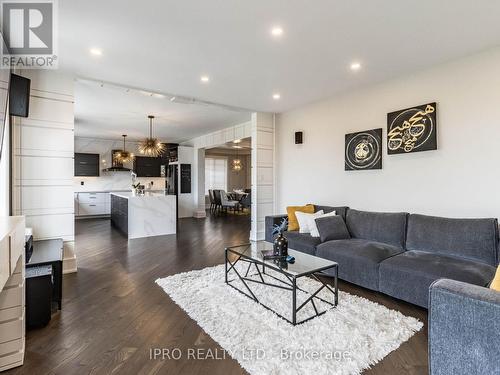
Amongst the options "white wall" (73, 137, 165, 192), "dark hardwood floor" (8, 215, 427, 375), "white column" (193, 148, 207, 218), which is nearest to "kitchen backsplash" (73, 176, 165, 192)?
"white wall" (73, 137, 165, 192)

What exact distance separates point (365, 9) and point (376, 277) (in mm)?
2551

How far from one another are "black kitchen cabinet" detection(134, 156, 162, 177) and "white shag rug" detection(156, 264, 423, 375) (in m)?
6.95

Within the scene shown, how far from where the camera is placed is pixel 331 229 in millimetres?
3648

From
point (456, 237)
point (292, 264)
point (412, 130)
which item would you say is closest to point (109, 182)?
point (292, 264)

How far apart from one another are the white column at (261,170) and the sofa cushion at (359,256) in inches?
89.0

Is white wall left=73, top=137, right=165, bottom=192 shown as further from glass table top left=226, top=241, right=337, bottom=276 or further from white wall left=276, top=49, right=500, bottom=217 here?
glass table top left=226, top=241, right=337, bottom=276

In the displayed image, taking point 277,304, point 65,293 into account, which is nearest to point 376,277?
point 277,304

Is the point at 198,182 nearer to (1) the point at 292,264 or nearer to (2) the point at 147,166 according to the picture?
(2) the point at 147,166

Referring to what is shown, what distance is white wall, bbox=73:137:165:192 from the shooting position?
8.43 metres

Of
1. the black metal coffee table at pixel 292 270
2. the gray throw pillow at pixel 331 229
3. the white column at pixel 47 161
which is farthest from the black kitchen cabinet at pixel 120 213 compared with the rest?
the gray throw pillow at pixel 331 229

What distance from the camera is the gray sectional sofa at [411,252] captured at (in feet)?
8.14

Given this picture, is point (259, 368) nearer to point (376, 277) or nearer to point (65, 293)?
point (376, 277)

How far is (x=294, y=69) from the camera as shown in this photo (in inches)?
135

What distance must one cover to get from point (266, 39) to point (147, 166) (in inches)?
299
